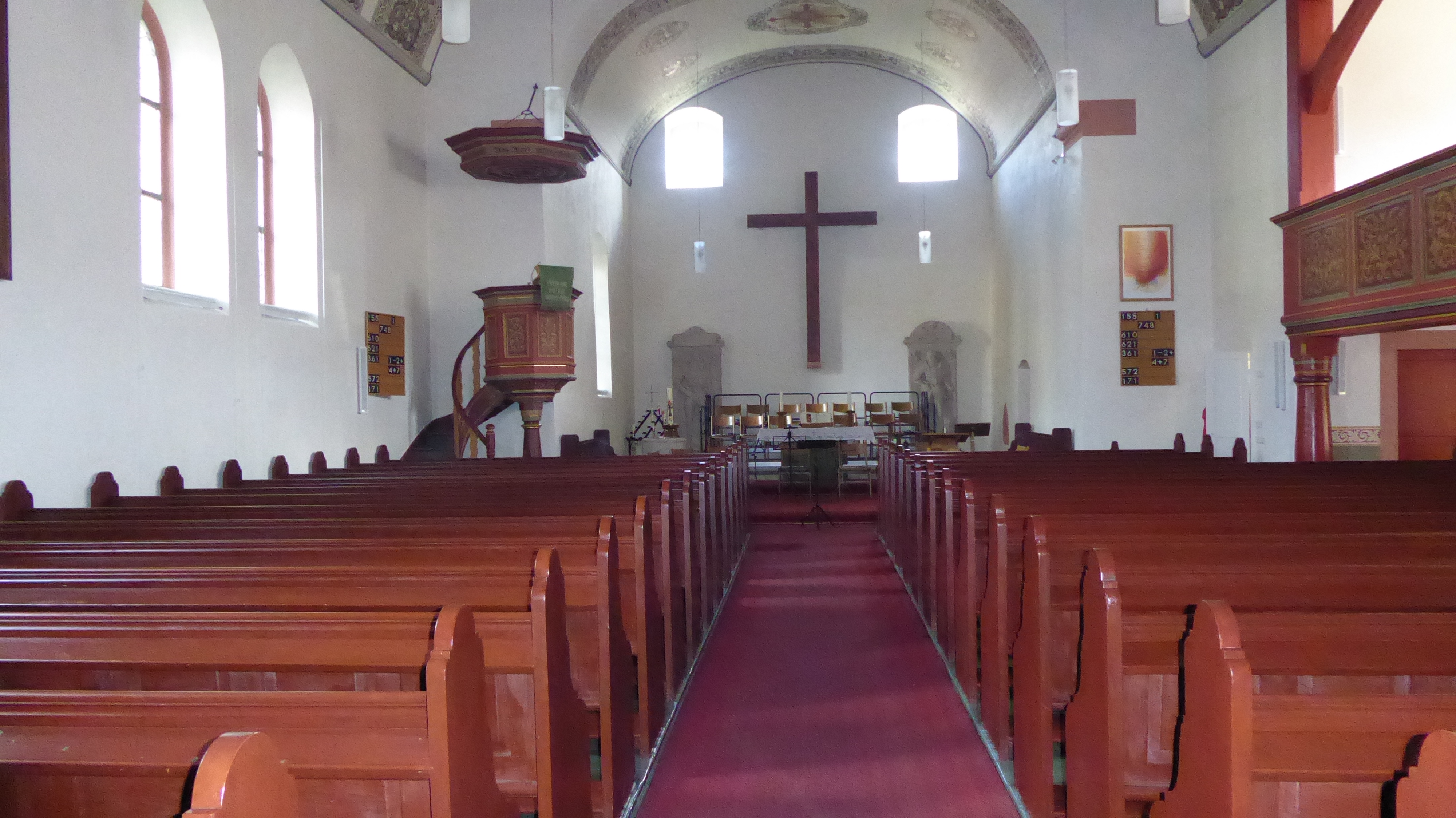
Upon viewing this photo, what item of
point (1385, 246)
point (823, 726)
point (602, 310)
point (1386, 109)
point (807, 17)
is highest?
point (807, 17)

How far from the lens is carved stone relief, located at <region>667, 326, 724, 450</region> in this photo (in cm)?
1443

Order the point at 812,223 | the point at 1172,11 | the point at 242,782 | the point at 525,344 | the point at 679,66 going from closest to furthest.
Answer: the point at 242,782 → the point at 1172,11 → the point at 525,344 → the point at 679,66 → the point at 812,223

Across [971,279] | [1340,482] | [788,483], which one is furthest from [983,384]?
[1340,482]

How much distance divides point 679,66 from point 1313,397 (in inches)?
352

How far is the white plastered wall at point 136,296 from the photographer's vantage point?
4281 millimetres

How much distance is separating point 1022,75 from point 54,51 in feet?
31.4

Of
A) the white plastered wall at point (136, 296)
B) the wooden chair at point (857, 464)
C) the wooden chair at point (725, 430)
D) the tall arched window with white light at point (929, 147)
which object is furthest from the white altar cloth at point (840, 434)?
the white plastered wall at point (136, 296)

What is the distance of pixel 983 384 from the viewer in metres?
14.3

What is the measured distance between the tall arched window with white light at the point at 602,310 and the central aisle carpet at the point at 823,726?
7150 millimetres

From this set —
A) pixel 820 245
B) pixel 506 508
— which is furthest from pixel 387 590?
pixel 820 245

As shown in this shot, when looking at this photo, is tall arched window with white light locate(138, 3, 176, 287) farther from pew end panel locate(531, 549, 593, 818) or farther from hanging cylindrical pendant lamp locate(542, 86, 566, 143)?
pew end panel locate(531, 549, 593, 818)

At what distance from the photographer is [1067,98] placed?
7668 mm

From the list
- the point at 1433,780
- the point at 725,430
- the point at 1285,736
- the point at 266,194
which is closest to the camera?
the point at 1433,780

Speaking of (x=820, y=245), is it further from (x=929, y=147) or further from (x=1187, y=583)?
(x=1187, y=583)
